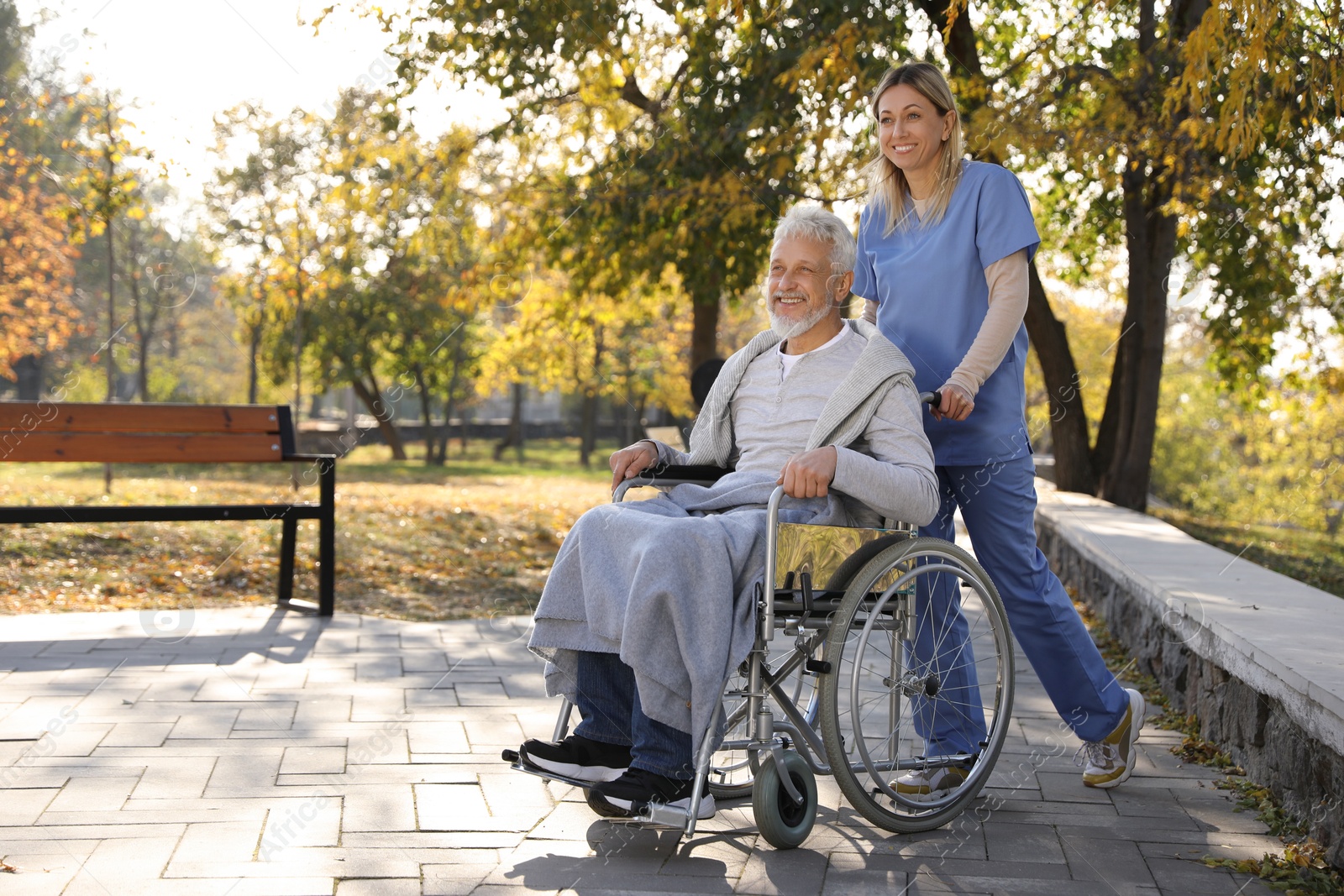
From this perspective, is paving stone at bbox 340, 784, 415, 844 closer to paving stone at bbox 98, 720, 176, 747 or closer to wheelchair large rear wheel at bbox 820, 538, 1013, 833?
paving stone at bbox 98, 720, 176, 747

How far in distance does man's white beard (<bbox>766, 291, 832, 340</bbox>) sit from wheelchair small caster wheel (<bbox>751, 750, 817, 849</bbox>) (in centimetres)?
93

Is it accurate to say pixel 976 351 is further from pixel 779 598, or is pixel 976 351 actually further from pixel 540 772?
pixel 540 772

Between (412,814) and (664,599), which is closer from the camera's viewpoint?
(664,599)

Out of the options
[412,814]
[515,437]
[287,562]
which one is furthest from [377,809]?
[515,437]

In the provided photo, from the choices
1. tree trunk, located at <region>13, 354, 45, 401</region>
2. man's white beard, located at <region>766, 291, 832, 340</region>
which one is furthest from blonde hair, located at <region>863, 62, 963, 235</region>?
tree trunk, located at <region>13, 354, 45, 401</region>

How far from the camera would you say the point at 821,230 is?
2846mm

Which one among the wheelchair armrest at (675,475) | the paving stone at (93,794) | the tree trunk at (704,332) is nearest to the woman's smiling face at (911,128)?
the wheelchair armrest at (675,475)

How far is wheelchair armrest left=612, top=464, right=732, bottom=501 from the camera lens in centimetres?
294

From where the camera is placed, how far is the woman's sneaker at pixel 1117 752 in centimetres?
319

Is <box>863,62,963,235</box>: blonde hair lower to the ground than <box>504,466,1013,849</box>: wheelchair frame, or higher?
higher

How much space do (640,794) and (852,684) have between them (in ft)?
1.54

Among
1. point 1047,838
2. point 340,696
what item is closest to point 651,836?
point 1047,838

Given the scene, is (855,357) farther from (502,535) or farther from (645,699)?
(502,535)

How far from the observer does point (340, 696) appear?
13.0ft
